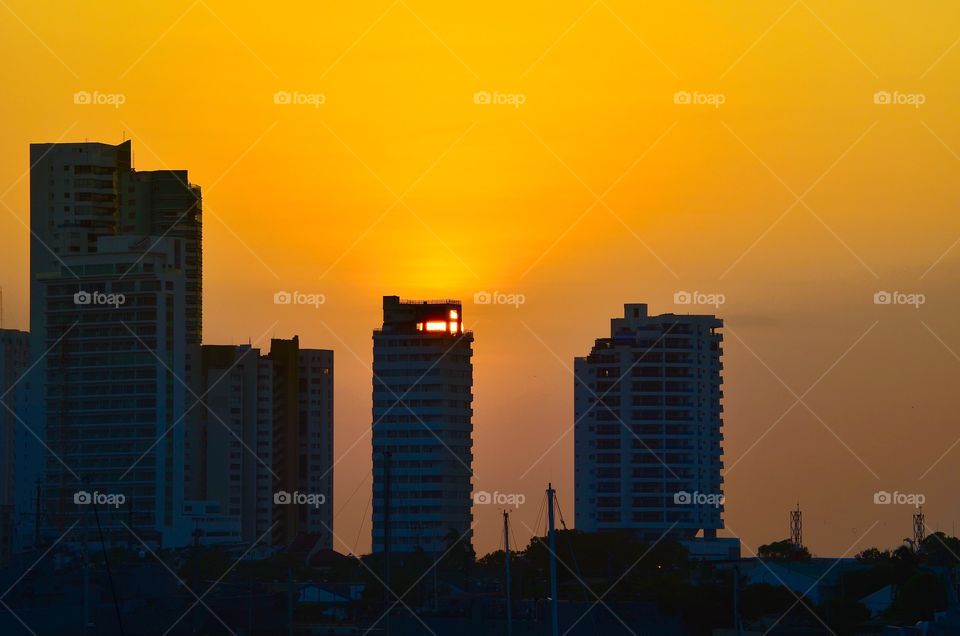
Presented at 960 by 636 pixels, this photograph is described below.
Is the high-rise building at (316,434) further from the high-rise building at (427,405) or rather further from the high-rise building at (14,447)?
the high-rise building at (14,447)

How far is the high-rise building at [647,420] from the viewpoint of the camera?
538 feet

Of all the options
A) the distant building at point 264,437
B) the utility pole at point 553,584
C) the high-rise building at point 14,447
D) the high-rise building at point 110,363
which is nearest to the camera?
the utility pole at point 553,584

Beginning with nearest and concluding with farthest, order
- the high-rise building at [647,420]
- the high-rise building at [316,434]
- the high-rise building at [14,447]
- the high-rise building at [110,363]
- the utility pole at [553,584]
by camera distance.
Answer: the utility pole at [553,584] < the high-rise building at [14,447] < the high-rise building at [110,363] < the high-rise building at [647,420] < the high-rise building at [316,434]

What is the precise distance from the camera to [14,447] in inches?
6909

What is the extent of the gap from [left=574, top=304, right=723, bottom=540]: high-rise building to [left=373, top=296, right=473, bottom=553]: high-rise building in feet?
32.2

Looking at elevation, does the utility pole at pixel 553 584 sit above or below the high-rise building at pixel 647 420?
below

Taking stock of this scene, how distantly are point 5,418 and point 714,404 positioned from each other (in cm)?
6406

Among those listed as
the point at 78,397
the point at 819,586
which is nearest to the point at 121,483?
the point at 78,397

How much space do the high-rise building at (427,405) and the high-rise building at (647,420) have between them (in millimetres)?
9804

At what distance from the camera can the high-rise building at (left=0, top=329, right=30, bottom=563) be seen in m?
157

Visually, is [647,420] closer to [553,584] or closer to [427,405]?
[427,405]

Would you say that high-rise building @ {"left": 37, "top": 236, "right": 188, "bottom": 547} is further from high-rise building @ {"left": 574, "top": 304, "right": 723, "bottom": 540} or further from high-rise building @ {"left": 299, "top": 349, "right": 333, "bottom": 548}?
high-rise building @ {"left": 574, "top": 304, "right": 723, "bottom": 540}

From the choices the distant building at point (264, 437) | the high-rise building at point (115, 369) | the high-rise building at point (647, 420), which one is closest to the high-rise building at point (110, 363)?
the high-rise building at point (115, 369)

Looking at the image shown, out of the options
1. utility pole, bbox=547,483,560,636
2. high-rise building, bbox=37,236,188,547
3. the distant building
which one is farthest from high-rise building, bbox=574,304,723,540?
utility pole, bbox=547,483,560,636
